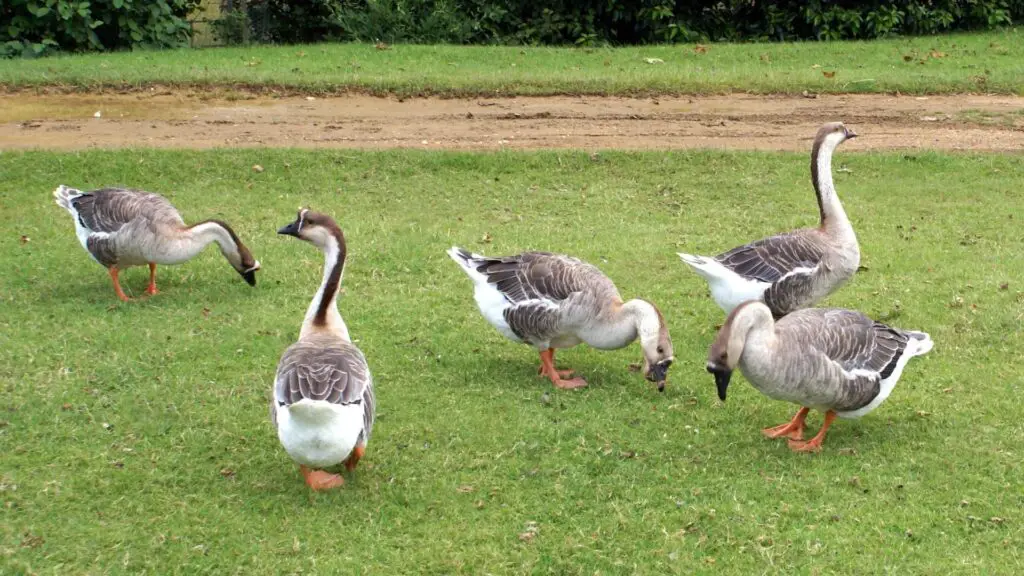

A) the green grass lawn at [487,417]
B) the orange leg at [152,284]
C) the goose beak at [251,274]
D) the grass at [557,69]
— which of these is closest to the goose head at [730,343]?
the green grass lawn at [487,417]

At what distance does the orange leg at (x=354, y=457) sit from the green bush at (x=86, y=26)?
1355cm

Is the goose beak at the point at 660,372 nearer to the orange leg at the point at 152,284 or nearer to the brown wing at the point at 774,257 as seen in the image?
the brown wing at the point at 774,257

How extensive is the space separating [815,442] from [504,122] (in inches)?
336

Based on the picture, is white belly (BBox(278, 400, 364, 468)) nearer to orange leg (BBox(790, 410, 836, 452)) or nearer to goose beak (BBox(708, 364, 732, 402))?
goose beak (BBox(708, 364, 732, 402))

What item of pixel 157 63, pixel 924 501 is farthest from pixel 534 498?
pixel 157 63

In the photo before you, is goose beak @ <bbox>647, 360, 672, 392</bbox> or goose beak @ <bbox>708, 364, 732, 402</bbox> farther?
goose beak @ <bbox>647, 360, 672, 392</bbox>

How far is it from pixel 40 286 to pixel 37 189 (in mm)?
2949

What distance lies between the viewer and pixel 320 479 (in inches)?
225

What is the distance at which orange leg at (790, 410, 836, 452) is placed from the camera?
621cm

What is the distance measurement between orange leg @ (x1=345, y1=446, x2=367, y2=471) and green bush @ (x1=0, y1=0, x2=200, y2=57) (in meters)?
13.5

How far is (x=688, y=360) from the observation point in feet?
24.6

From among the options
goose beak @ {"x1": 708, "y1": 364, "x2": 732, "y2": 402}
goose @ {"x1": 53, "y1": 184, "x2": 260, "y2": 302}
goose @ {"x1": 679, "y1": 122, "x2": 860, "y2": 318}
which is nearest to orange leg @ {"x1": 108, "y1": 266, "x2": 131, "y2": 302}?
goose @ {"x1": 53, "y1": 184, "x2": 260, "y2": 302}

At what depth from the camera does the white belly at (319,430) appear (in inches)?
199

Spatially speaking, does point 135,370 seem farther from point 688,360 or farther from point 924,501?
point 924,501
